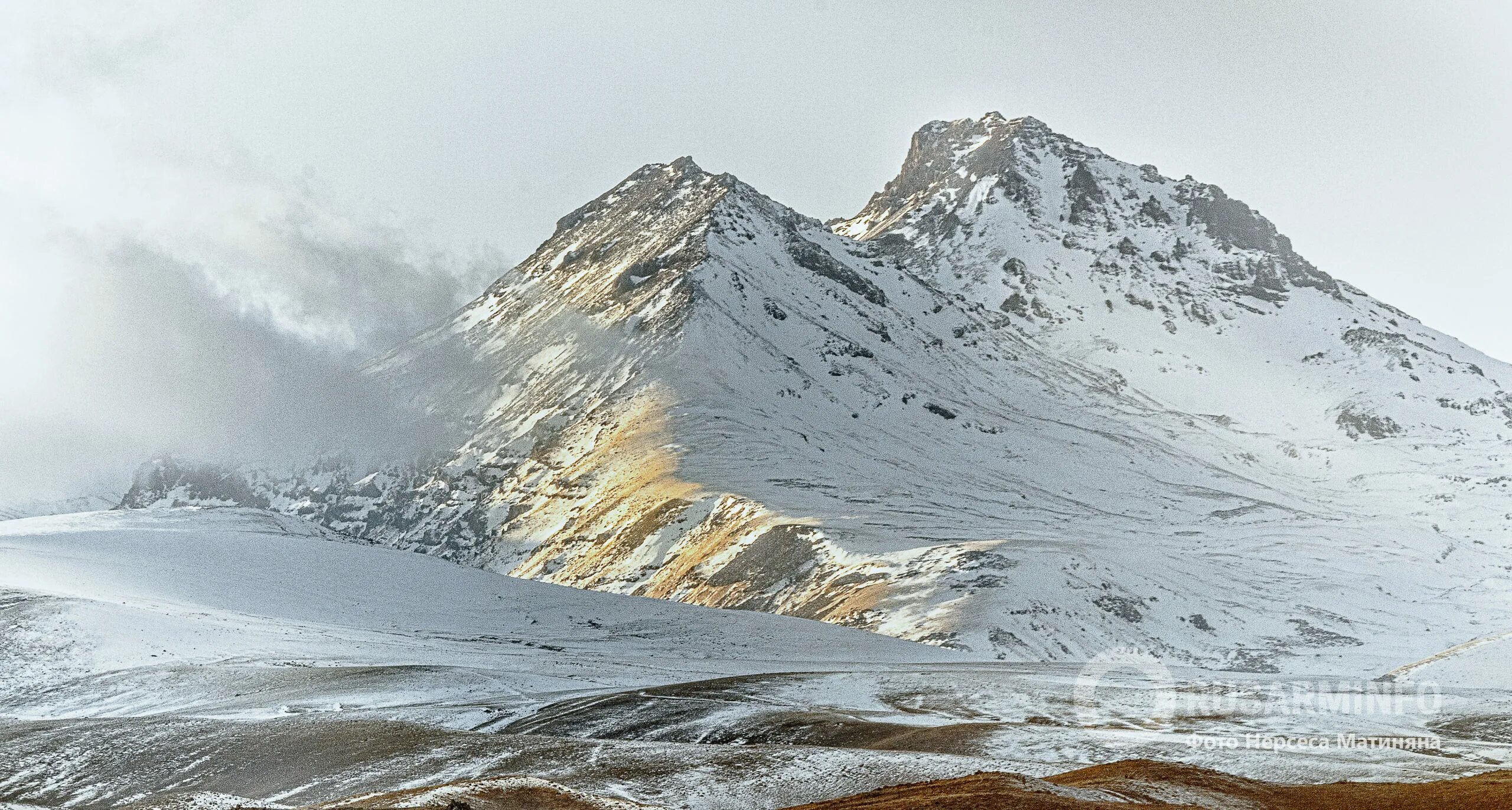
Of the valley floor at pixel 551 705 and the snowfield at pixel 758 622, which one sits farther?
the snowfield at pixel 758 622

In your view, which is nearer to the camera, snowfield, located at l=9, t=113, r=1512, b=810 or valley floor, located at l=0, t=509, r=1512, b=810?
valley floor, located at l=0, t=509, r=1512, b=810

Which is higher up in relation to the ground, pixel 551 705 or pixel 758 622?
pixel 758 622

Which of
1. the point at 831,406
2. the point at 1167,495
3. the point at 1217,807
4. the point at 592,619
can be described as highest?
the point at 831,406

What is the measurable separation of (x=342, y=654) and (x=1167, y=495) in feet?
441

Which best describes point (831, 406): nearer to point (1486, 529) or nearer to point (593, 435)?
point (593, 435)

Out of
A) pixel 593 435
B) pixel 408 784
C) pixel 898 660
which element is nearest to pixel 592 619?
pixel 898 660

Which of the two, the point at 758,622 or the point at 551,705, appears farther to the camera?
the point at 758,622

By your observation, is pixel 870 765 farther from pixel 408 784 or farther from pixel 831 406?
pixel 831 406

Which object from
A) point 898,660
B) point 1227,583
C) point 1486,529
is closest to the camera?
point 898,660

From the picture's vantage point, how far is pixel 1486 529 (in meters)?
176

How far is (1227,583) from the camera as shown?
138 meters

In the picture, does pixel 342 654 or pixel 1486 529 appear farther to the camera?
pixel 1486 529

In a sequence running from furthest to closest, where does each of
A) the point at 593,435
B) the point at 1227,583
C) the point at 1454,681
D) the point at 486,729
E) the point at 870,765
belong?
the point at 593,435, the point at 1227,583, the point at 1454,681, the point at 486,729, the point at 870,765

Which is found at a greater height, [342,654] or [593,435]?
[593,435]
